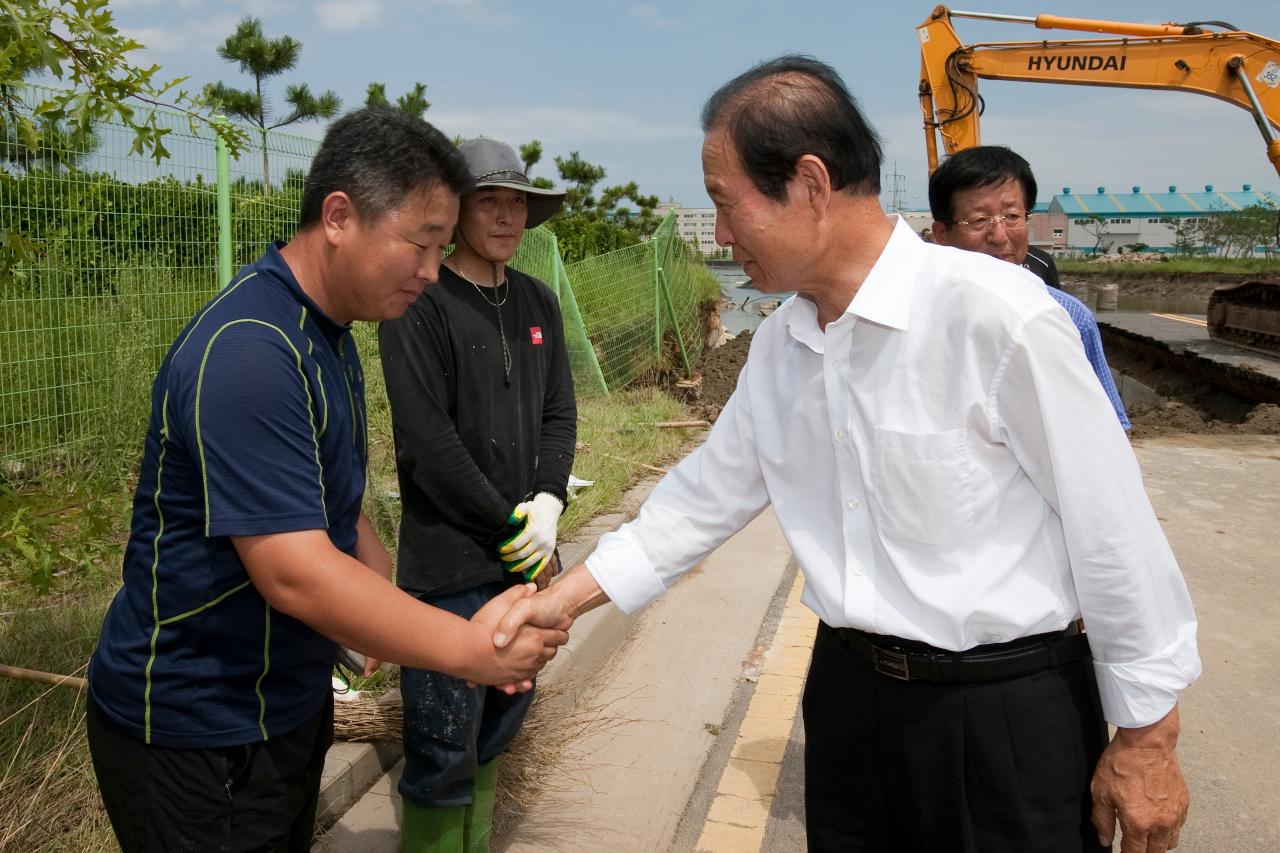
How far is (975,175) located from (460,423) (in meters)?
2.04

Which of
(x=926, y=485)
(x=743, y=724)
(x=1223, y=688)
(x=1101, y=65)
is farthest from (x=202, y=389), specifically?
(x=1101, y=65)

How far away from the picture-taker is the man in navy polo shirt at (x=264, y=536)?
1.66m

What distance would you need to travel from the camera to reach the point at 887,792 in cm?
194

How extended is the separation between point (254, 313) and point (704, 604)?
3.97 m

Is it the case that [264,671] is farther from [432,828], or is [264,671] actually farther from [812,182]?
[812,182]

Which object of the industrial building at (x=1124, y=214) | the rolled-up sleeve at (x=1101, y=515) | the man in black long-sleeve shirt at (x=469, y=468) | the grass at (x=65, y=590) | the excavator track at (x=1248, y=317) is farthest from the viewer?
the industrial building at (x=1124, y=214)

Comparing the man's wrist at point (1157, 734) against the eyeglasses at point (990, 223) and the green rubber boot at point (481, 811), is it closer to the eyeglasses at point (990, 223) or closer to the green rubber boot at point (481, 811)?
the green rubber boot at point (481, 811)

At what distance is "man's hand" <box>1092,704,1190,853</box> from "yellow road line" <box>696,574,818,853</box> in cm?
168

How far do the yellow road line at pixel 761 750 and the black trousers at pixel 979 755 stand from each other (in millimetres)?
1460

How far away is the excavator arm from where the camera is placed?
40.6ft

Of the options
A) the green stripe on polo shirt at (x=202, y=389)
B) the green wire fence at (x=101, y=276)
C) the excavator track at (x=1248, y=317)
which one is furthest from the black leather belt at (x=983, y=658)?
the excavator track at (x=1248, y=317)

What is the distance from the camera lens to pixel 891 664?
186 centimetres

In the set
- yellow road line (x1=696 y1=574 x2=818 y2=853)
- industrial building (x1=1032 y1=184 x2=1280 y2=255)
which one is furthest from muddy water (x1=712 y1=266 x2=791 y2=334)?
industrial building (x1=1032 y1=184 x2=1280 y2=255)

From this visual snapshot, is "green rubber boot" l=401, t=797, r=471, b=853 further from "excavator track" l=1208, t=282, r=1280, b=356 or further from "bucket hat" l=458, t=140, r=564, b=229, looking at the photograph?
"excavator track" l=1208, t=282, r=1280, b=356
